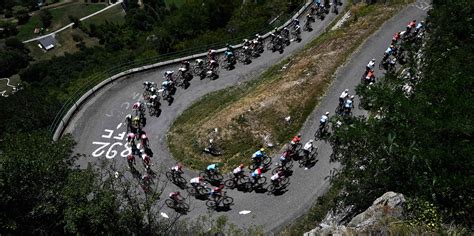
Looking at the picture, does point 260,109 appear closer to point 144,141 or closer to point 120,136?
point 144,141

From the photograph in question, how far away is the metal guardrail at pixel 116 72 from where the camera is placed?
133 feet

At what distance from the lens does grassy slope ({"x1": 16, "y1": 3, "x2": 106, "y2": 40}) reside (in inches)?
5955

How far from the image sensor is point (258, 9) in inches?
2405

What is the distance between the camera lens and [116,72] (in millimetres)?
46719

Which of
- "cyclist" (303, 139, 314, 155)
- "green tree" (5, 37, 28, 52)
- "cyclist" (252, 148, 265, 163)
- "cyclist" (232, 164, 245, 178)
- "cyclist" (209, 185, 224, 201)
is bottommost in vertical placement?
"cyclist" (303, 139, 314, 155)

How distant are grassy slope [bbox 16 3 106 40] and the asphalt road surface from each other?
11955cm

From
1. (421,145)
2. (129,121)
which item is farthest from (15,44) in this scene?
(421,145)

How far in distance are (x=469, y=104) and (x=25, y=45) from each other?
147714 millimetres

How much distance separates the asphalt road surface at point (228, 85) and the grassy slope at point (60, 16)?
120 m

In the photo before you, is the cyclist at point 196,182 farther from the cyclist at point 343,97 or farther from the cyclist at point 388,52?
the cyclist at point 388,52

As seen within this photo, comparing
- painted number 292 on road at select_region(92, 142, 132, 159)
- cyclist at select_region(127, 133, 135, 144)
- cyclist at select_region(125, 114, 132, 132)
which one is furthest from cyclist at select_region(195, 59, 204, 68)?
cyclist at select_region(127, 133, 135, 144)

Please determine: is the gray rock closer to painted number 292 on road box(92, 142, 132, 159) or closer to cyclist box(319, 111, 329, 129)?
cyclist box(319, 111, 329, 129)

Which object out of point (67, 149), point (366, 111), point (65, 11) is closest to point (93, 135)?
point (67, 149)

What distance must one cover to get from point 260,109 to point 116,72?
59.8ft
